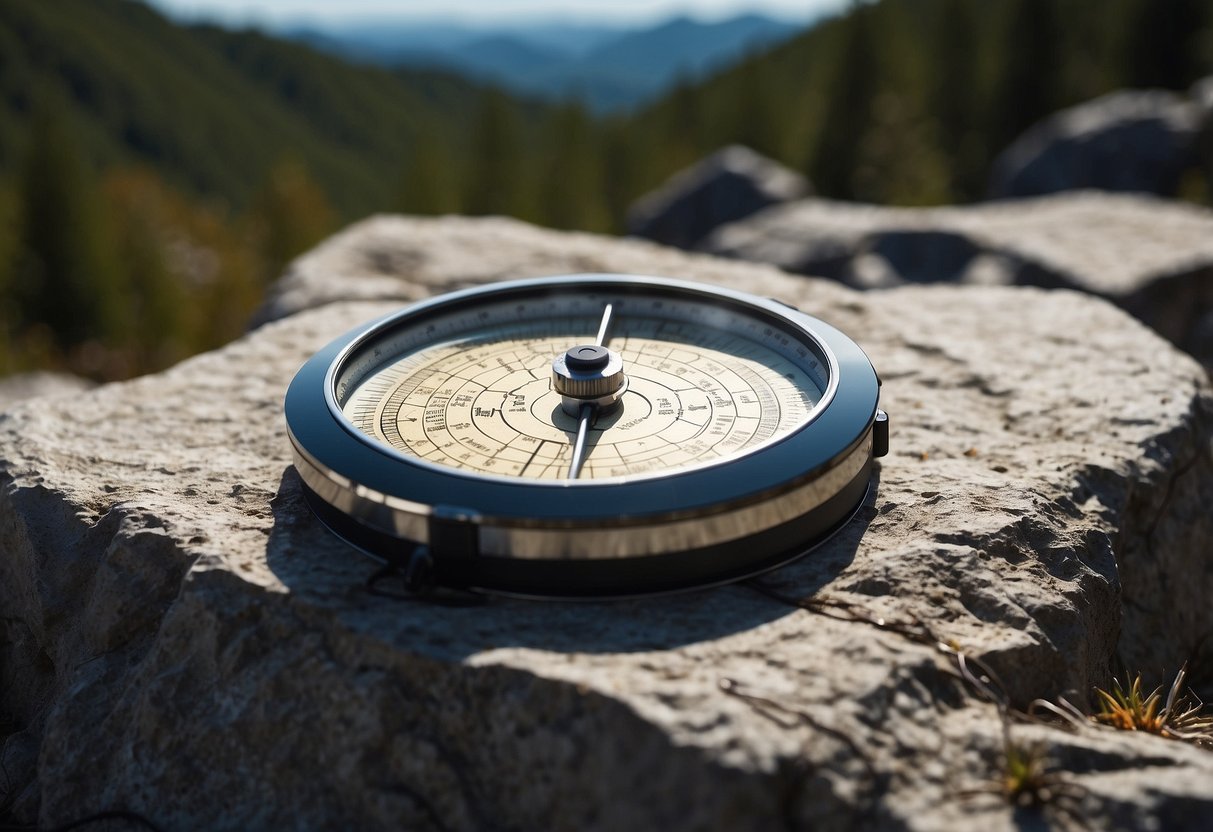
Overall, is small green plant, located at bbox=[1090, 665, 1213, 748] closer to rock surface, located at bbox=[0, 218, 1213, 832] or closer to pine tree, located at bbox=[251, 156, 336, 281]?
rock surface, located at bbox=[0, 218, 1213, 832]

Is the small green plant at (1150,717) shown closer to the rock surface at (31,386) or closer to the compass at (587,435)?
the compass at (587,435)

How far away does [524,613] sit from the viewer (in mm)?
2445

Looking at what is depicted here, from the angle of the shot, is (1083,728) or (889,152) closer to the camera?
(1083,728)

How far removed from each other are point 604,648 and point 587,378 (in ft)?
2.72

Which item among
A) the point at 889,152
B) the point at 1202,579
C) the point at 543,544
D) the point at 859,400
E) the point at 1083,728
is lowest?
the point at 1083,728

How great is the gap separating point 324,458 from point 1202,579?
2.90 metres

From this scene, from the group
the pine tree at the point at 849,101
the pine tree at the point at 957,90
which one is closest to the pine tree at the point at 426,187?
the pine tree at the point at 849,101

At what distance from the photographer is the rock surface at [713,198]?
625 inches

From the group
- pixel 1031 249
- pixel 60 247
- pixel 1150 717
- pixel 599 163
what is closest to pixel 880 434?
pixel 1150 717

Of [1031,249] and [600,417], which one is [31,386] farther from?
[1031,249]

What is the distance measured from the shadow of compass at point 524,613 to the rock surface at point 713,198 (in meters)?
13.4

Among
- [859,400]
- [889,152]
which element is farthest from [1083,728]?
[889,152]

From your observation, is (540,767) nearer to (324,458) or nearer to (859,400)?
(324,458)

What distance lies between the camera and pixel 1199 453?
3613 millimetres
